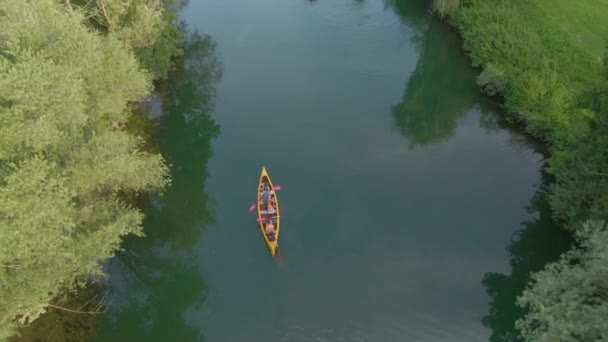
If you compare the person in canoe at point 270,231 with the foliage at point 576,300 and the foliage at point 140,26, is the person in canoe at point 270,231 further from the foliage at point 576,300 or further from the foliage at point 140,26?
the foliage at point 140,26

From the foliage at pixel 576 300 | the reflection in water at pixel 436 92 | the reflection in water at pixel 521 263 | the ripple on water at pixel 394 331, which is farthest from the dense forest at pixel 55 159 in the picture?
the reflection in water at pixel 436 92

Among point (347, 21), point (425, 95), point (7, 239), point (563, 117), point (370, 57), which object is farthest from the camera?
point (347, 21)

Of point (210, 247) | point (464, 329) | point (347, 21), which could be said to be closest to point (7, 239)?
point (210, 247)

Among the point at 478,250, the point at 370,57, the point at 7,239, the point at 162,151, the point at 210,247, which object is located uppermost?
the point at 370,57

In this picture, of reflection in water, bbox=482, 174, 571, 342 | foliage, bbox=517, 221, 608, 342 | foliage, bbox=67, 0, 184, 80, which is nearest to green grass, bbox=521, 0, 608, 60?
reflection in water, bbox=482, 174, 571, 342

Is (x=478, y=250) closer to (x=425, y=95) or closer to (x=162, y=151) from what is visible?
(x=425, y=95)

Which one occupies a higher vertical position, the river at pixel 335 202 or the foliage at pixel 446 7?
the foliage at pixel 446 7

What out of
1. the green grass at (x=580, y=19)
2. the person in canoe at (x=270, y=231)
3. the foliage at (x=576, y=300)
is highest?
the green grass at (x=580, y=19)
